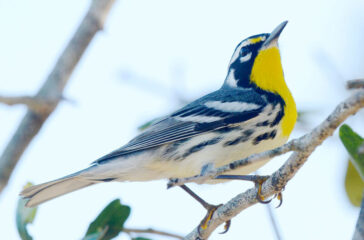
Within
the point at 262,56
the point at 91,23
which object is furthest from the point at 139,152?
the point at 262,56

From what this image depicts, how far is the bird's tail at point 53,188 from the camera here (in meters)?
3.62

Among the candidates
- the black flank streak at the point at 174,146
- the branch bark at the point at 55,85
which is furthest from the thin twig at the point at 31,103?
the black flank streak at the point at 174,146

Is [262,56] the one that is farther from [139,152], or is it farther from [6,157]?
[6,157]

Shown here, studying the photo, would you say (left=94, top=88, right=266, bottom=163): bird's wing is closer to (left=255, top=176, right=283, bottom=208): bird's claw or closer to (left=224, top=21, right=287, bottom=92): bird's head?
(left=224, top=21, right=287, bottom=92): bird's head

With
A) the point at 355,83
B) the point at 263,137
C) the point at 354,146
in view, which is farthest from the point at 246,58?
the point at 355,83

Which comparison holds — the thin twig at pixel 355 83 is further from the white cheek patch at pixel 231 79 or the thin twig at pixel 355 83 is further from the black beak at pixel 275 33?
the white cheek patch at pixel 231 79

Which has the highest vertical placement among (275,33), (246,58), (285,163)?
(275,33)

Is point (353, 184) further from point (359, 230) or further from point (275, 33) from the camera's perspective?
point (275, 33)

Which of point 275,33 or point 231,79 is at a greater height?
point 275,33

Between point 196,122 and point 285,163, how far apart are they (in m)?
1.56

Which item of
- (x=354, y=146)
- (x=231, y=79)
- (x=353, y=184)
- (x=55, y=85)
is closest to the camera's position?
(x=354, y=146)

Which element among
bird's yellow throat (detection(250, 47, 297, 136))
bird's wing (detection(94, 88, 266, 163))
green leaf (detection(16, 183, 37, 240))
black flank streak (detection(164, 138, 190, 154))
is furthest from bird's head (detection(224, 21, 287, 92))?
green leaf (detection(16, 183, 37, 240))

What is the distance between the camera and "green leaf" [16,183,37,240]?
3.18 metres

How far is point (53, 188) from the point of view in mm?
3723
